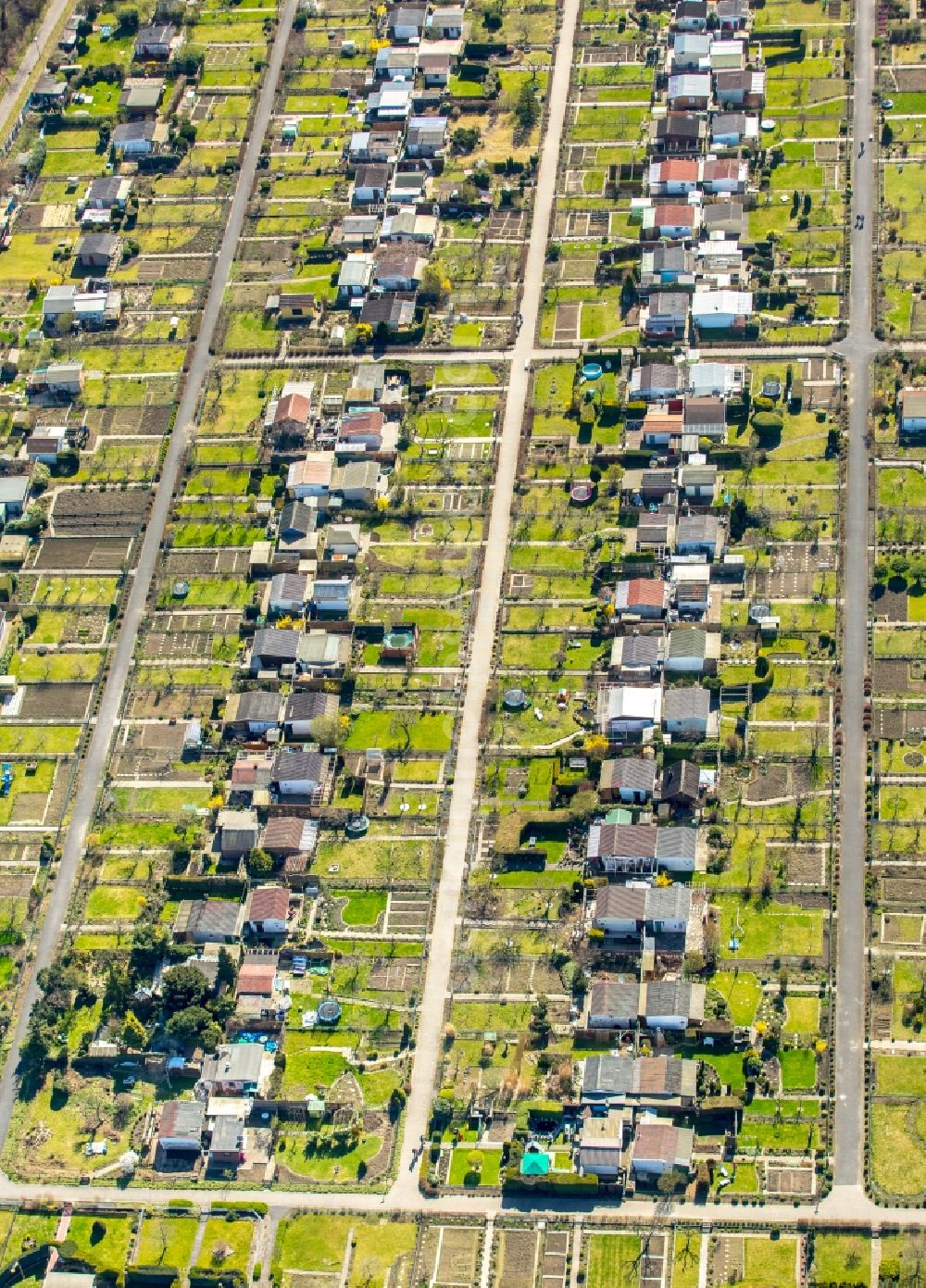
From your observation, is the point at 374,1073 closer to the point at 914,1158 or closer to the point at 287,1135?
the point at 287,1135

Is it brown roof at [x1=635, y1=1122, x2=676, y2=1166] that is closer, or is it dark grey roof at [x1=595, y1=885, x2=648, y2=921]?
brown roof at [x1=635, y1=1122, x2=676, y2=1166]

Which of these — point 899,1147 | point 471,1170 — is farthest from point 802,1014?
point 471,1170

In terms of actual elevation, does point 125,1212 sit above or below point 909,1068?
below

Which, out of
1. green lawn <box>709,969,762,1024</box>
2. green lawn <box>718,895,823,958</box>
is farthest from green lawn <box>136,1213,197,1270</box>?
green lawn <box>718,895,823,958</box>

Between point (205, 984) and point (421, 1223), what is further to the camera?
point (205, 984)

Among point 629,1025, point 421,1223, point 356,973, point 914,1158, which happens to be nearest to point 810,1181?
point 914,1158

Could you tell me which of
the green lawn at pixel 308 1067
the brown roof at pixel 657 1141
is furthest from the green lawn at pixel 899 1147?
the green lawn at pixel 308 1067

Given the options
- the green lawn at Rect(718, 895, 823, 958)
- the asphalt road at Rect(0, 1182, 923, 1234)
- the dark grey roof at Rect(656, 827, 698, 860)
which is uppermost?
the dark grey roof at Rect(656, 827, 698, 860)

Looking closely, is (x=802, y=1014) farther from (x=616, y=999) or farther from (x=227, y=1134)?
(x=227, y=1134)

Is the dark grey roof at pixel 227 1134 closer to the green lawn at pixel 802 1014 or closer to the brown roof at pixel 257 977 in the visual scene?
the brown roof at pixel 257 977

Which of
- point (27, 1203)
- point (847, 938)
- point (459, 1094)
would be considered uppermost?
point (847, 938)

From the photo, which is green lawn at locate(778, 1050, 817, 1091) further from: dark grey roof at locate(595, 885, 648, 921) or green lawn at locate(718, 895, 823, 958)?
dark grey roof at locate(595, 885, 648, 921)
